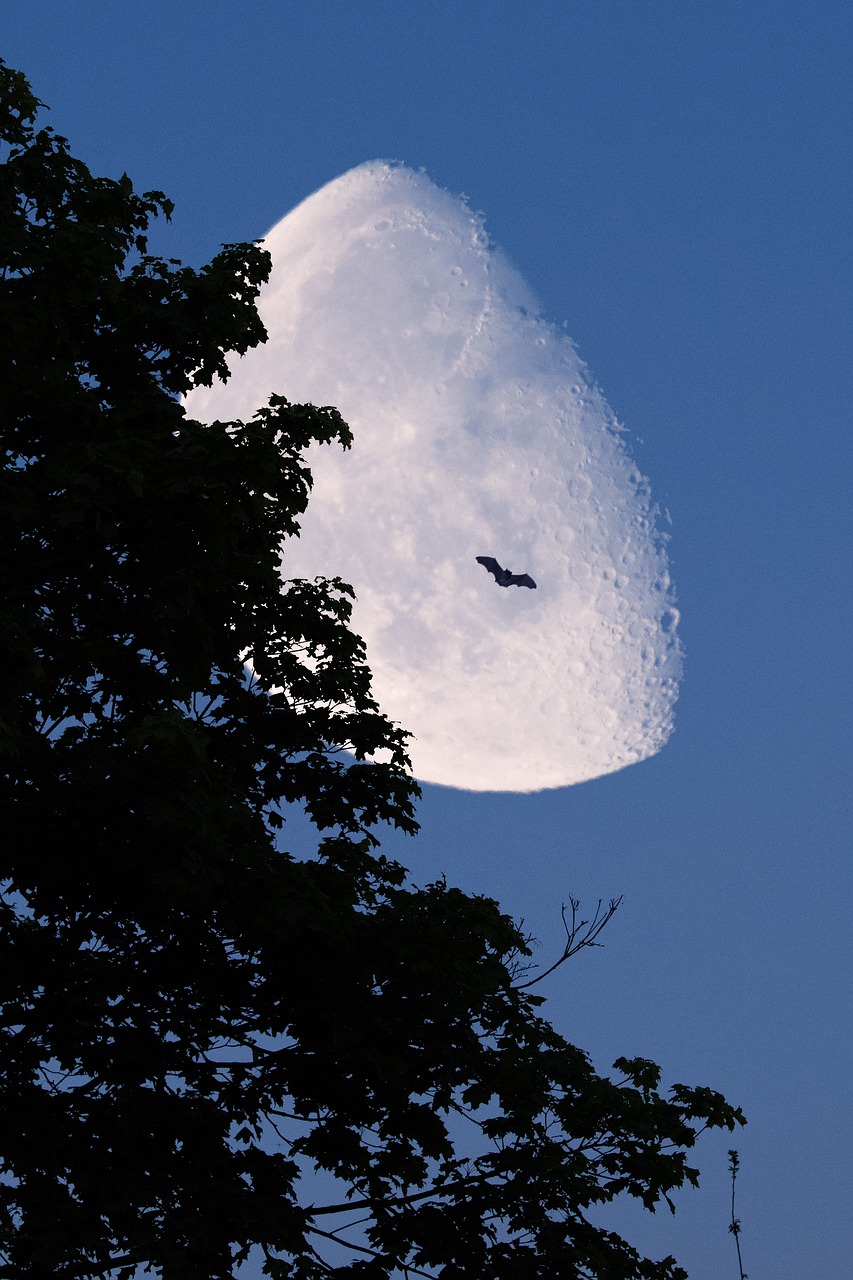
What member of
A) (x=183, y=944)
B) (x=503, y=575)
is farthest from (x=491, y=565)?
(x=183, y=944)

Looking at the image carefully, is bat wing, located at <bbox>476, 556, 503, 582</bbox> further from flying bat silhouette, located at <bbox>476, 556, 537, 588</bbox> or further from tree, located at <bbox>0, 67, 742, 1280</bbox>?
tree, located at <bbox>0, 67, 742, 1280</bbox>

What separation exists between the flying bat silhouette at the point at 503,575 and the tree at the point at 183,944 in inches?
562

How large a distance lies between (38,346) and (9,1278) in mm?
6662

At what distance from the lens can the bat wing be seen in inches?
1027

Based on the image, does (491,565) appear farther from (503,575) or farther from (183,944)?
(183,944)

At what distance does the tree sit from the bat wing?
569 inches

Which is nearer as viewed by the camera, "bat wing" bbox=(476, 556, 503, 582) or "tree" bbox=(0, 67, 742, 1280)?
"tree" bbox=(0, 67, 742, 1280)

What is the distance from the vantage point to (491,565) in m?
26.2

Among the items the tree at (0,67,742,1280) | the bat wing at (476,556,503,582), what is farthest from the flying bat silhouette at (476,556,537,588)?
the tree at (0,67,742,1280)

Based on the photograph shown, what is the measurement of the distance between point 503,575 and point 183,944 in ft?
54.0

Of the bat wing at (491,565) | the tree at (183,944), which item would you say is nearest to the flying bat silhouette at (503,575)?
the bat wing at (491,565)

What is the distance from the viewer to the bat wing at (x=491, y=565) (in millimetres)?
26078

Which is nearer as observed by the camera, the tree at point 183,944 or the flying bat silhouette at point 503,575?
the tree at point 183,944

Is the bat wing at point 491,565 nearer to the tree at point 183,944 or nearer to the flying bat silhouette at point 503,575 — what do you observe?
the flying bat silhouette at point 503,575
